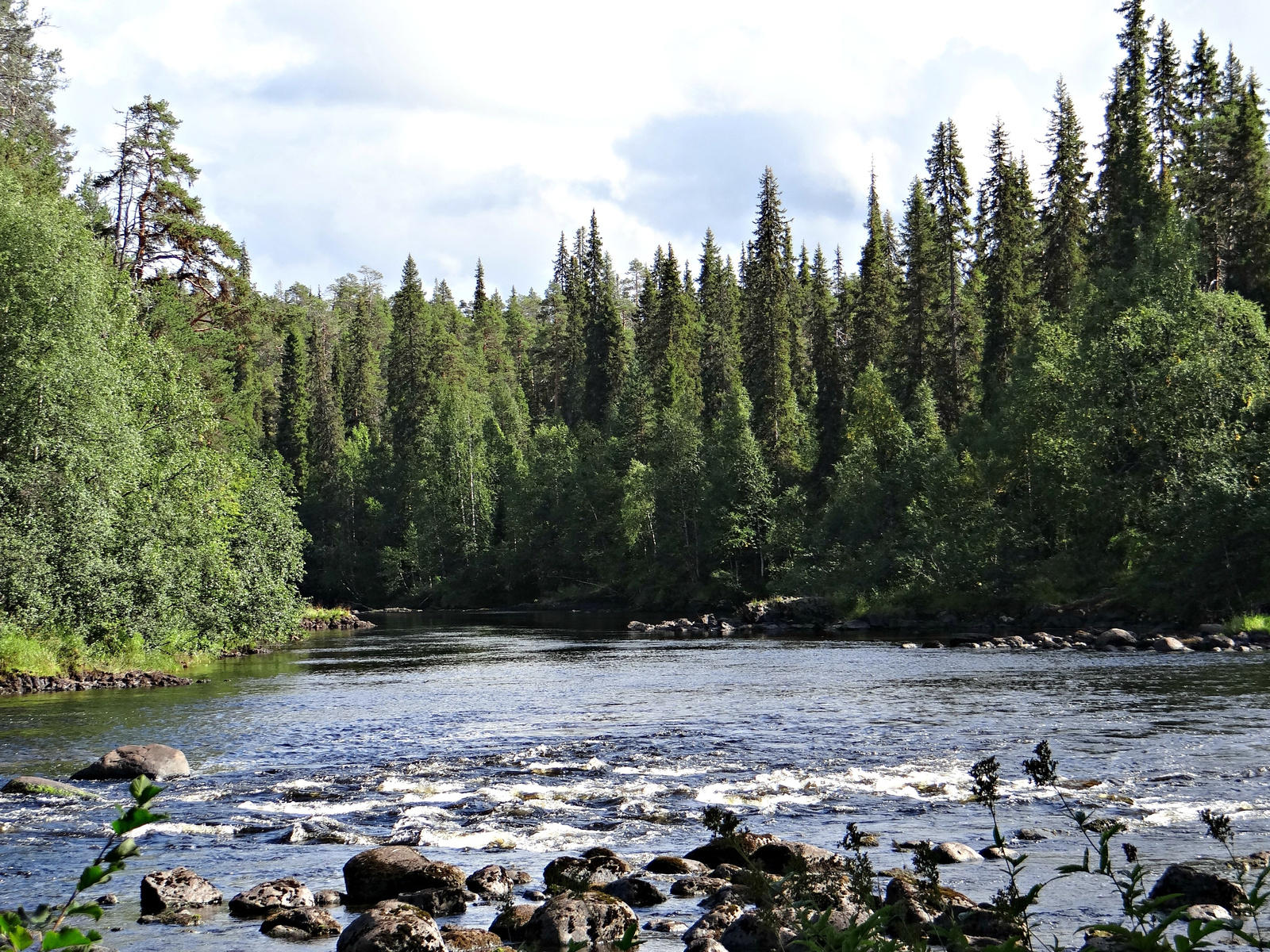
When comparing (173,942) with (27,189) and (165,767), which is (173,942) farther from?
(27,189)

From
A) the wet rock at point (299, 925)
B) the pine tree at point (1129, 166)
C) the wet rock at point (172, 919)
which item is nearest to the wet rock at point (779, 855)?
the wet rock at point (299, 925)

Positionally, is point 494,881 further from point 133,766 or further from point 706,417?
point 706,417

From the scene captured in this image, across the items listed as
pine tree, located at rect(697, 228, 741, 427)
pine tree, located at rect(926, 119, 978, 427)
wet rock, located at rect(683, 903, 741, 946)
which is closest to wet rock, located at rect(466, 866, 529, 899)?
wet rock, located at rect(683, 903, 741, 946)

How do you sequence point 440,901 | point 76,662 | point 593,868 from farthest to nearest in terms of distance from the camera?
point 76,662, point 593,868, point 440,901

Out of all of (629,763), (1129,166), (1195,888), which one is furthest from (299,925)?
(1129,166)

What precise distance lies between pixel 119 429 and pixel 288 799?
64.4 feet

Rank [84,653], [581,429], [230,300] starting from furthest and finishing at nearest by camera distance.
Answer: [581,429], [230,300], [84,653]

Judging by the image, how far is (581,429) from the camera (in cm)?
10175

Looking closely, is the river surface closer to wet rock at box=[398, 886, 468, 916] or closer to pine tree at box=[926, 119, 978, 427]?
wet rock at box=[398, 886, 468, 916]

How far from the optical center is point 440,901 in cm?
1063

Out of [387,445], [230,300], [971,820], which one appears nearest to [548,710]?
[971,820]

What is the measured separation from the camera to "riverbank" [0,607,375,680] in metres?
28.8

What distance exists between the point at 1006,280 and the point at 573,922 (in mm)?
67218

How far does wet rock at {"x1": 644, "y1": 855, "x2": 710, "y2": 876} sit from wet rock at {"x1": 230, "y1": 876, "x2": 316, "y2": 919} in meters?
3.50
